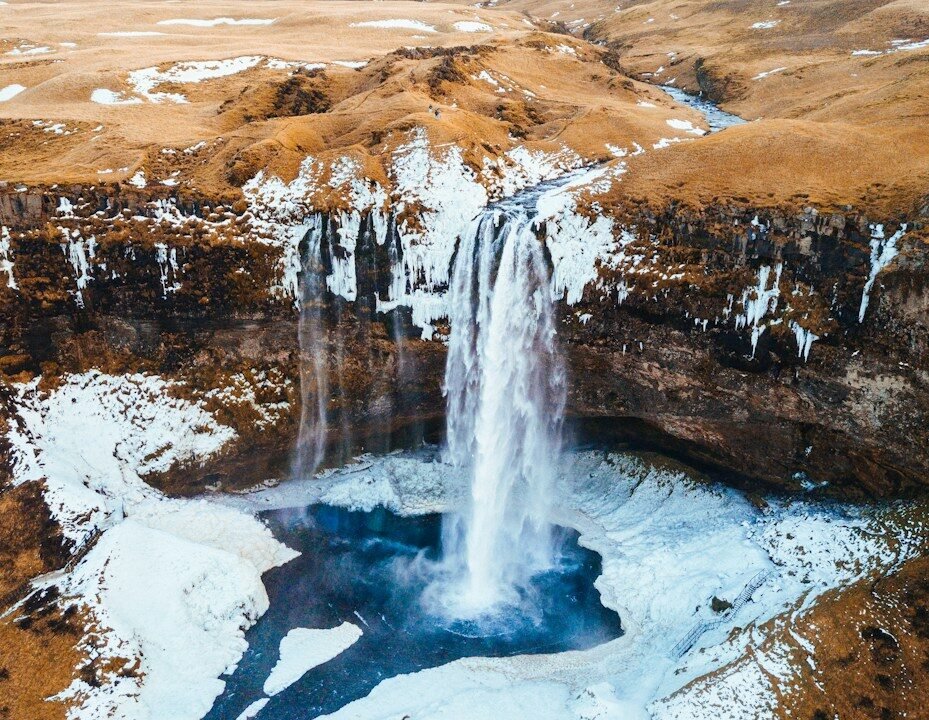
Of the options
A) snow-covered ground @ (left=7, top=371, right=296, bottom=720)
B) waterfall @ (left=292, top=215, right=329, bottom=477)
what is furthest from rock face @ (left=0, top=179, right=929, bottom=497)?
snow-covered ground @ (left=7, top=371, right=296, bottom=720)

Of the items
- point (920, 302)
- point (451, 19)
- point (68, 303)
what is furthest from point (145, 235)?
point (451, 19)

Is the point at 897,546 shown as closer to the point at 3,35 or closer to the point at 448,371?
the point at 448,371

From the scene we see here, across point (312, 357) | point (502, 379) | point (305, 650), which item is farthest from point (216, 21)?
point (305, 650)

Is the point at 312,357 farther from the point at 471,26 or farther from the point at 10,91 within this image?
the point at 471,26

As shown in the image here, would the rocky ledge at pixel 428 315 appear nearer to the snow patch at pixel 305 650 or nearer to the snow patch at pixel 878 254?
the snow patch at pixel 878 254

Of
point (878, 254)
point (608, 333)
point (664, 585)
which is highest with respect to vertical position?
point (878, 254)

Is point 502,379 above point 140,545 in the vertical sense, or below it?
above

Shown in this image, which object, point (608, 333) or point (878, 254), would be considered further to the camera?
point (608, 333)
